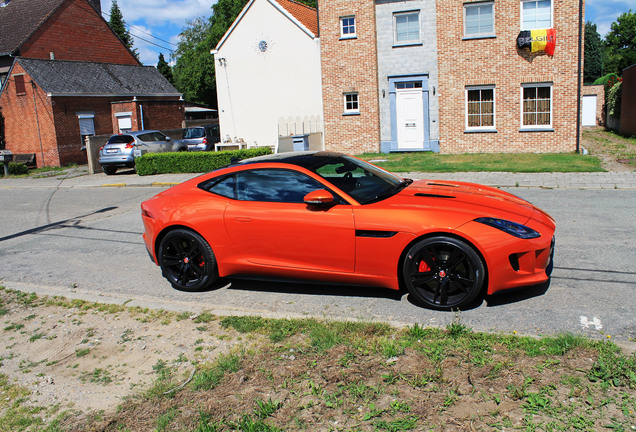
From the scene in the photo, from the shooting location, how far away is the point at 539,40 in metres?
19.7

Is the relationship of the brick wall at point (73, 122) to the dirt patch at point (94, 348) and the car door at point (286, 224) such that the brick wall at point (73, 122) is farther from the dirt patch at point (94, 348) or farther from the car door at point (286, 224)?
the car door at point (286, 224)

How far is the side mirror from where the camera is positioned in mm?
5387

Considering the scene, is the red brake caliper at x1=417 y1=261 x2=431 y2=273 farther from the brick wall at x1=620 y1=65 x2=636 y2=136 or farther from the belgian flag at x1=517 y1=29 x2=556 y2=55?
the brick wall at x1=620 y1=65 x2=636 y2=136

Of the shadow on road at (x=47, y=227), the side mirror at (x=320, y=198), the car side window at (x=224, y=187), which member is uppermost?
the car side window at (x=224, y=187)

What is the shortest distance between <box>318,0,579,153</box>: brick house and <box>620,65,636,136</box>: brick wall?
8042 millimetres

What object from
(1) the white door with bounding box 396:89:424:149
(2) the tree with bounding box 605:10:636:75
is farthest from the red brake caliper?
(2) the tree with bounding box 605:10:636:75

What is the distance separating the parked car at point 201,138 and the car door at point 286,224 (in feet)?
71.2

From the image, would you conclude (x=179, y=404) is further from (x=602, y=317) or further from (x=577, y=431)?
(x=602, y=317)

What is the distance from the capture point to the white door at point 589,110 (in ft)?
120

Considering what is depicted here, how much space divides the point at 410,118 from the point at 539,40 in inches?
210

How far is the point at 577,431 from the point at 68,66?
111 ft

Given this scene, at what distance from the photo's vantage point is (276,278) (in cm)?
582

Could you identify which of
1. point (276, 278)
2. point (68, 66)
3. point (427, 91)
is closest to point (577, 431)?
point (276, 278)

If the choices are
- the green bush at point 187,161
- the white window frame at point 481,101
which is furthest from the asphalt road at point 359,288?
the white window frame at point 481,101
